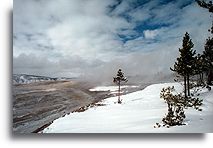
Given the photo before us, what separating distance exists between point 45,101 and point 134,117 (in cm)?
109

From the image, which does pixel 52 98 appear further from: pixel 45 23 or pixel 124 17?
pixel 124 17

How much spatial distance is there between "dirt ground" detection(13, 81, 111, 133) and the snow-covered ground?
0.10 meters

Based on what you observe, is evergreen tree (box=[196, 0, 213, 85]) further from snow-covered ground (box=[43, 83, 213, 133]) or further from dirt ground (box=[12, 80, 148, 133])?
dirt ground (box=[12, 80, 148, 133])

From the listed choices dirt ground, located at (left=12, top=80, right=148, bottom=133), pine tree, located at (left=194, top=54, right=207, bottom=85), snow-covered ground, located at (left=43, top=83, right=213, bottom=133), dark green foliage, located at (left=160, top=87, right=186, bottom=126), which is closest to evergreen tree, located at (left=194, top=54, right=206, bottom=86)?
pine tree, located at (left=194, top=54, right=207, bottom=85)

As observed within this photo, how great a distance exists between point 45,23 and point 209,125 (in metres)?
2.27

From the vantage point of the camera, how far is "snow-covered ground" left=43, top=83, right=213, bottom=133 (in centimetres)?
350

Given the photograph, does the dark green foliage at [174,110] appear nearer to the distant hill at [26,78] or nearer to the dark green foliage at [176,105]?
the dark green foliage at [176,105]

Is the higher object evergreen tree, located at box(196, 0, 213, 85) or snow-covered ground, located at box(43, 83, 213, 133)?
evergreen tree, located at box(196, 0, 213, 85)

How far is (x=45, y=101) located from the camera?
3.68 meters

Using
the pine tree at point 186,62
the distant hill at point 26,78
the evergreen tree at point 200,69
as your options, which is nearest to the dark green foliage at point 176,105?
the pine tree at point 186,62

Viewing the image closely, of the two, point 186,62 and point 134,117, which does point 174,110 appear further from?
point 186,62

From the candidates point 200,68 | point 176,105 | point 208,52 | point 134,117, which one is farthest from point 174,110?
point 208,52

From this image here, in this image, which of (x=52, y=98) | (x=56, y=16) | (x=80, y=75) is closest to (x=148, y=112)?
(x=80, y=75)

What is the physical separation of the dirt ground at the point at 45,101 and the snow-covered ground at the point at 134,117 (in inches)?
4.1
